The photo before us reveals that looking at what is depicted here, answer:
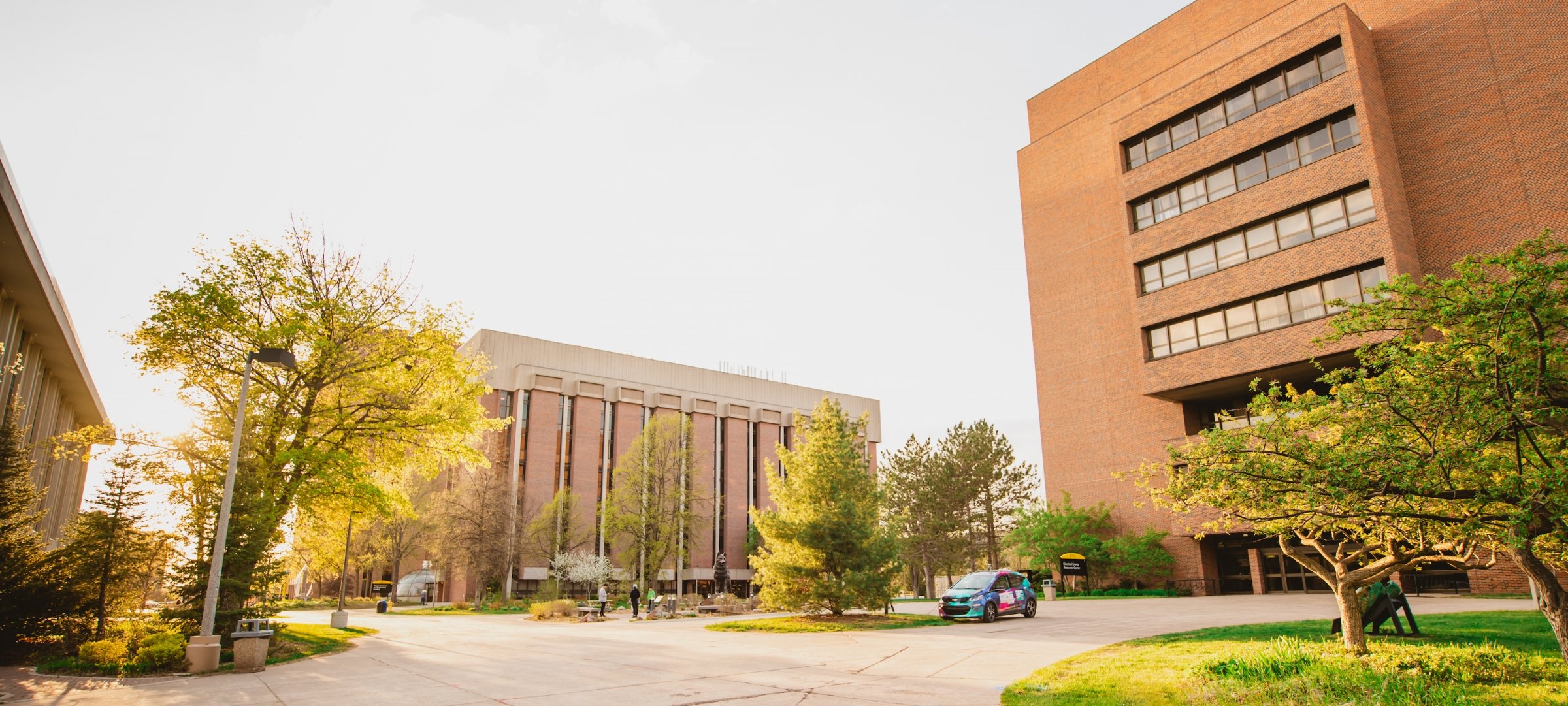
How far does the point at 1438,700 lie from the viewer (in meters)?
7.74

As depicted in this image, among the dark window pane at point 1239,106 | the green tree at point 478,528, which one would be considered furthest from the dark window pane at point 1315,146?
the green tree at point 478,528

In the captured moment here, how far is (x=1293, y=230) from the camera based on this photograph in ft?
109

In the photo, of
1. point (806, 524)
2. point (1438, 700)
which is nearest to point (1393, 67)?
point (806, 524)

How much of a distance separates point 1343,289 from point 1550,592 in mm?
26426

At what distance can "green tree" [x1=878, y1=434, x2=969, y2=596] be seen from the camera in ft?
173

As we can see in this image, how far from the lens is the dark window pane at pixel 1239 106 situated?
3603 cm

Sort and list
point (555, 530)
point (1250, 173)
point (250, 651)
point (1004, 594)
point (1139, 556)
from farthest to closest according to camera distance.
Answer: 1. point (555, 530)
2. point (1139, 556)
3. point (1250, 173)
4. point (1004, 594)
5. point (250, 651)

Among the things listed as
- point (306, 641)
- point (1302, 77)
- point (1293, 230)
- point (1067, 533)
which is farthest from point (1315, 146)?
point (306, 641)

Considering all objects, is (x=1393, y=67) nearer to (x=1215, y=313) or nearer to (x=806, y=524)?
(x=1215, y=313)

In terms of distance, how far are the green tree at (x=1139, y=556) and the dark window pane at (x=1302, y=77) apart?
2083 centimetres

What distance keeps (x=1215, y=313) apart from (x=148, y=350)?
39.0 metres

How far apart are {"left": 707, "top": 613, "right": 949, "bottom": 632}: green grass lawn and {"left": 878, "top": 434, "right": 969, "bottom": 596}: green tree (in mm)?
25677

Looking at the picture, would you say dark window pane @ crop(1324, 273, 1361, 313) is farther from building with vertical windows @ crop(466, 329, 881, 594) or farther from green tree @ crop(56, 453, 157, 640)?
green tree @ crop(56, 453, 157, 640)

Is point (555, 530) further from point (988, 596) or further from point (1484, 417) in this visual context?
point (1484, 417)
